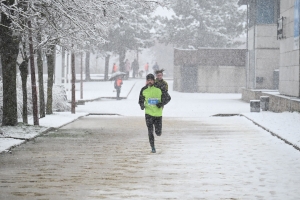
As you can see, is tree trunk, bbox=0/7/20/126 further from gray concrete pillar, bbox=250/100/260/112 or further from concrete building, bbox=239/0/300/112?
concrete building, bbox=239/0/300/112

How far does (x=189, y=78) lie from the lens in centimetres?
6644

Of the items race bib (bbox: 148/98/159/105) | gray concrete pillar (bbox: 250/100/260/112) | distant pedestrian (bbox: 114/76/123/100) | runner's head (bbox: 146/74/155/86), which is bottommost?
gray concrete pillar (bbox: 250/100/260/112)

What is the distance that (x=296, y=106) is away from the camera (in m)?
29.7

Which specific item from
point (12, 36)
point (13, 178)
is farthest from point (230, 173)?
point (12, 36)

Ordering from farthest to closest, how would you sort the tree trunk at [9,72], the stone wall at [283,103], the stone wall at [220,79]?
the stone wall at [220,79] < the stone wall at [283,103] < the tree trunk at [9,72]

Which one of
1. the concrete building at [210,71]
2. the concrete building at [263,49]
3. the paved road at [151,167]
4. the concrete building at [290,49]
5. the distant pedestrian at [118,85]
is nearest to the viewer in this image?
the paved road at [151,167]

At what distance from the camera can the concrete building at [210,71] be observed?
65625mm

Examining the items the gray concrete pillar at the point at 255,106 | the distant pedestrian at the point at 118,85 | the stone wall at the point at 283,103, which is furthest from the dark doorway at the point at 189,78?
the gray concrete pillar at the point at 255,106

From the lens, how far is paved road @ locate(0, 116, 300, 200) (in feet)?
35.4

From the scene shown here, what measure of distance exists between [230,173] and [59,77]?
3319 cm

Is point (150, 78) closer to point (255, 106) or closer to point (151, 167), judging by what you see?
point (151, 167)

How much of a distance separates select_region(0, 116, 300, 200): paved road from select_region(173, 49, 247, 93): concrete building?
43.3m

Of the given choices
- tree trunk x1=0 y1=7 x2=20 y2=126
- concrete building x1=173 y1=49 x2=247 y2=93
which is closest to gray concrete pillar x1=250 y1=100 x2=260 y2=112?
tree trunk x1=0 y1=7 x2=20 y2=126

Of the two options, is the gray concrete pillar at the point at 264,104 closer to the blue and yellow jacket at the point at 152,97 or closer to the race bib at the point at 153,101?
the blue and yellow jacket at the point at 152,97
